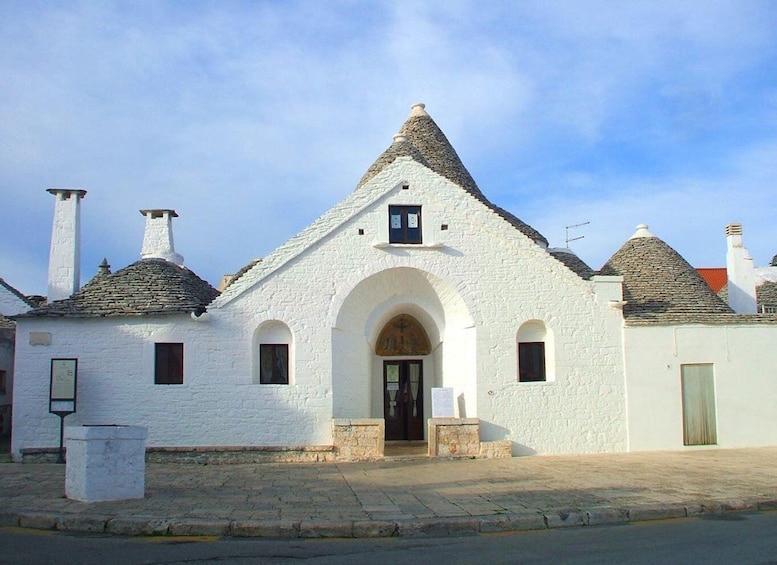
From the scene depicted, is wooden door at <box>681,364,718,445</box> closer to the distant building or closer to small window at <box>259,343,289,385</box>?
small window at <box>259,343,289,385</box>

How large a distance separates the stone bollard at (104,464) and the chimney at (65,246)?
928 centimetres

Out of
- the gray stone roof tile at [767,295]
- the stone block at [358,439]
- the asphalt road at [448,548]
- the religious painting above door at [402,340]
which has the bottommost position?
the asphalt road at [448,548]

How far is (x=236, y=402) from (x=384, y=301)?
443 cm

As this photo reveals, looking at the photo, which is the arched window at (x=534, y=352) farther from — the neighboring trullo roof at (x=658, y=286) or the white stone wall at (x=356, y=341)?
the neighboring trullo roof at (x=658, y=286)

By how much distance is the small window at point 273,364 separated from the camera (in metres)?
17.4

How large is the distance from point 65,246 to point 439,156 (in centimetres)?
1096

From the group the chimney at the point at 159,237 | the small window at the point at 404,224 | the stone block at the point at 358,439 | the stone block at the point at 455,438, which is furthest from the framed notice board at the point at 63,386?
the stone block at the point at 455,438

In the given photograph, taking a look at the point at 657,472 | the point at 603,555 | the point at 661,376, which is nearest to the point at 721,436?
the point at 661,376

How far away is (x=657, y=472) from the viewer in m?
13.9

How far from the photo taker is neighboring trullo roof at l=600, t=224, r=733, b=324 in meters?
18.5

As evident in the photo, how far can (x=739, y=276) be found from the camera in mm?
22516

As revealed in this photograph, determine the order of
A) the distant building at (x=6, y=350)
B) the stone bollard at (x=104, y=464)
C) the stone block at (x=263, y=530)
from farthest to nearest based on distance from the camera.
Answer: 1. the distant building at (x=6, y=350)
2. the stone bollard at (x=104, y=464)
3. the stone block at (x=263, y=530)

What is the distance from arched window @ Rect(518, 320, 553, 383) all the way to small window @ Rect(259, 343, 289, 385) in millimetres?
5544

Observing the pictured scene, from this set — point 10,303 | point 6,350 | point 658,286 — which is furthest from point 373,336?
point 10,303
